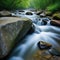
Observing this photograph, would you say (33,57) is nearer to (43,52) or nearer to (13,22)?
(43,52)

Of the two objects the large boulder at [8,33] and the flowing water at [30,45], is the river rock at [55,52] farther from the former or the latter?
the large boulder at [8,33]

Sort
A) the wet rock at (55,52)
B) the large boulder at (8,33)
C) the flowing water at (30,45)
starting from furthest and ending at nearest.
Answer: the flowing water at (30,45)
the wet rock at (55,52)
the large boulder at (8,33)

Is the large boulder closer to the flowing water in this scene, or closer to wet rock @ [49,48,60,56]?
the flowing water

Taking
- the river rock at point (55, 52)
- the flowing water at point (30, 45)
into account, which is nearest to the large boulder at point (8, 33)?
the flowing water at point (30, 45)

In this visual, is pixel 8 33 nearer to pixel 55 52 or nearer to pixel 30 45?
pixel 30 45

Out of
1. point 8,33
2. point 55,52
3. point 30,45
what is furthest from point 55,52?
point 8,33

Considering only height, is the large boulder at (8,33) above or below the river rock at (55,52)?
above

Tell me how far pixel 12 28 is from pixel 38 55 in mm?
790

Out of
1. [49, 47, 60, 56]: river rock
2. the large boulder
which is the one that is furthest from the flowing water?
[49, 47, 60, 56]: river rock

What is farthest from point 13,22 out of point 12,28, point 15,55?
point 15,55

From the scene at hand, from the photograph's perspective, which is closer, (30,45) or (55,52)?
(55,52)

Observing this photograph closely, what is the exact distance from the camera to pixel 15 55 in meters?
2.80

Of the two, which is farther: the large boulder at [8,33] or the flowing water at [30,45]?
the flowing water at [30,45]

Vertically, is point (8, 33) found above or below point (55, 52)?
above
